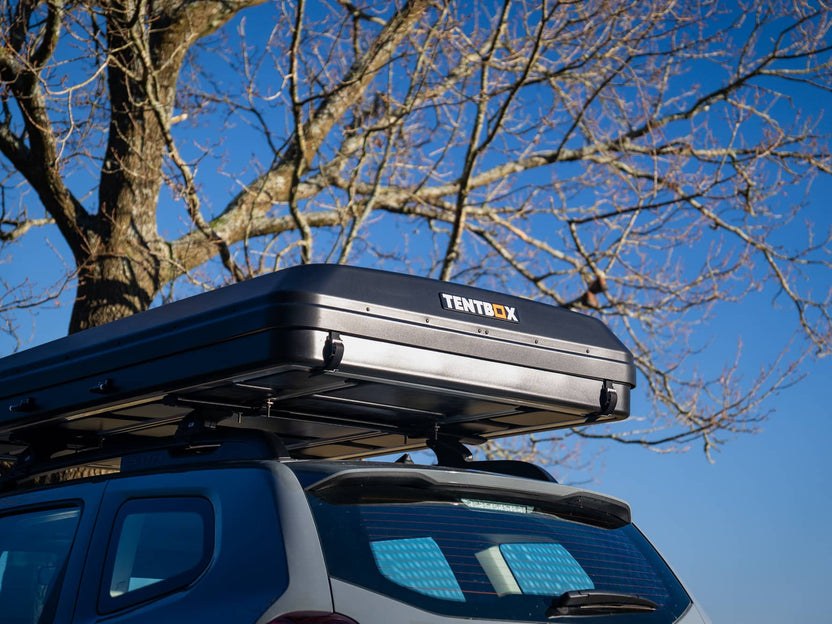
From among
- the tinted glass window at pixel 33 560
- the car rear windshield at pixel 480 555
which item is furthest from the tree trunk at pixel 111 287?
the car rear windshield at pixel 480 555

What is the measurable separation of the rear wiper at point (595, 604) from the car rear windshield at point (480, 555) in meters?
0.02

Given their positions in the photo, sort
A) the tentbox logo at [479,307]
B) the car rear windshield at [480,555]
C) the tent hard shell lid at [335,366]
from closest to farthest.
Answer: the car rear windshield at [480,555], the tent hard shell lid at [335,366], the tentbox logo at [479,307]

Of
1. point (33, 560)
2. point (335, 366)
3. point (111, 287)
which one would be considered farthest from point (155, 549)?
point (111, 287)

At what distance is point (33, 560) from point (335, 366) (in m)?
1.57

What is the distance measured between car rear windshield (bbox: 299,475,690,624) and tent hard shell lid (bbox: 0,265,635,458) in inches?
21.5

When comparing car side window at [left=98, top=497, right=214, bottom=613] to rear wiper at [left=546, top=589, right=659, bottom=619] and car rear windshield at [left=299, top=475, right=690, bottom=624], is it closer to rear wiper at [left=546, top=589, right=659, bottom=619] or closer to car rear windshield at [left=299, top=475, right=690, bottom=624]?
car rear windshield at [left=299, top=475, right=690, bottom=624]

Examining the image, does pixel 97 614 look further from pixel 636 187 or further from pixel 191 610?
pixel 636 187

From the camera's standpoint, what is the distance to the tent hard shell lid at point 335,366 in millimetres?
3496

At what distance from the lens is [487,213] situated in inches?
524

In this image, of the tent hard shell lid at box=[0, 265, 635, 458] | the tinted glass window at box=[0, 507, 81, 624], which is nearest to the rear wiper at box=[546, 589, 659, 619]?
the tent hard shell lid at box=[0, 265, 635, 458]

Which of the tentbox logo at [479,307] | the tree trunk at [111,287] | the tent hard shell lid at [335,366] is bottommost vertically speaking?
the tent hard shell lid at [335,366]

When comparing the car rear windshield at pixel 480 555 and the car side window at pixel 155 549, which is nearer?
the car rear windshield at pixel 480 555

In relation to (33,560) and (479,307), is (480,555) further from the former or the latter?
(33,560)

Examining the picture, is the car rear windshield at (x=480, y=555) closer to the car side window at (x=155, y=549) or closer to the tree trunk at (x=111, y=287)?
the car side window at (x=155, y=549)
